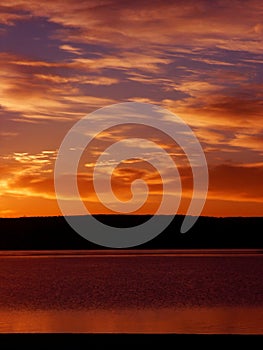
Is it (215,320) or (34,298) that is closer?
(215,320)

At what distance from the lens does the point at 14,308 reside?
37312mm

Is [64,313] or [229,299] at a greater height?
[229,299]

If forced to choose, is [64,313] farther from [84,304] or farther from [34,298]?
[34,298]
